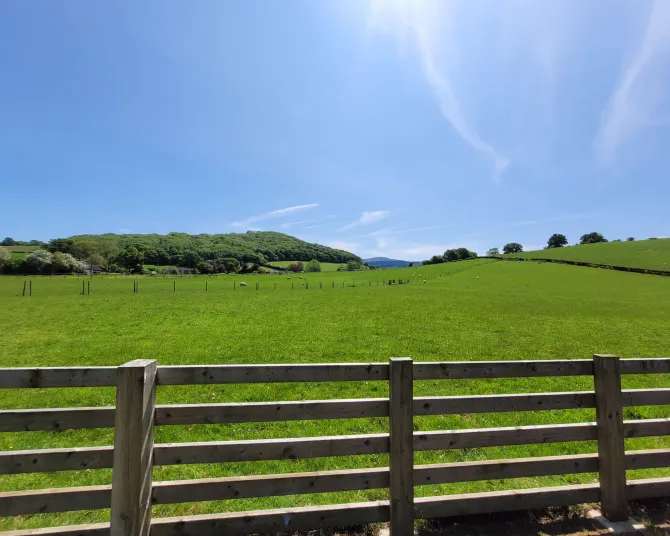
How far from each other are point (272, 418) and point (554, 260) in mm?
109868

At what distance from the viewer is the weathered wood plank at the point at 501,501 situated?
137 inches

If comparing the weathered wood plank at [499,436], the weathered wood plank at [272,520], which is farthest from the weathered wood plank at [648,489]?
the weathered wood plank at [272,520]

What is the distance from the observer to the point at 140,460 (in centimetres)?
289

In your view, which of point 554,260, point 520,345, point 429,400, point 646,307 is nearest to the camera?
point 429,400

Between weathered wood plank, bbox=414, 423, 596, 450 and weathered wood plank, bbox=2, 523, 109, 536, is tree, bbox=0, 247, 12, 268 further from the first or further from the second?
weathered wood plank, bbox=414, 423, 596, 450

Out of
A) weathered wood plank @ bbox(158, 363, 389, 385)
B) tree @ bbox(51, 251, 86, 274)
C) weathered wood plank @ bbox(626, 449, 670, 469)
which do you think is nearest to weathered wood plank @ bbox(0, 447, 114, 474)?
weathered wood plank @ bbox(158, 363, 389, 385)

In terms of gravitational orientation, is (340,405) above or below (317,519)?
above

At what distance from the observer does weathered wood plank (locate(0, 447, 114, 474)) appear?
116 inches

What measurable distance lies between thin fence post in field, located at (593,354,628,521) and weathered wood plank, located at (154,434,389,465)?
2.43 metres

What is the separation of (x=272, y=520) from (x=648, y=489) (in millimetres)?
4193

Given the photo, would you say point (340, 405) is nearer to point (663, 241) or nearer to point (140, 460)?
point (140, 460)

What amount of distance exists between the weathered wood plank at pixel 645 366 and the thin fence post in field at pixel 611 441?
30cm

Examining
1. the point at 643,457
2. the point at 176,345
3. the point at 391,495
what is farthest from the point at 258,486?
the point at 176,345

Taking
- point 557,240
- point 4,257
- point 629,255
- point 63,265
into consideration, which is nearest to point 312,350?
point 629,255
